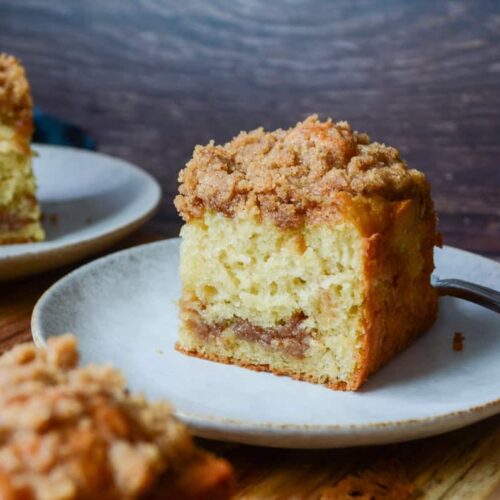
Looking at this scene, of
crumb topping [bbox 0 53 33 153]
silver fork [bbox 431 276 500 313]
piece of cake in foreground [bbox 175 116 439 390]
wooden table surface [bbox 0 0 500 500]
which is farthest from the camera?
wooden table surface [bbox 0 0 500 500]

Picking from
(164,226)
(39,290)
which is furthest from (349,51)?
(39,290)

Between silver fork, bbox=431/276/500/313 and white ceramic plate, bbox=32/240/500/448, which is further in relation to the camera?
silver fork, bbox=431/276/500/313

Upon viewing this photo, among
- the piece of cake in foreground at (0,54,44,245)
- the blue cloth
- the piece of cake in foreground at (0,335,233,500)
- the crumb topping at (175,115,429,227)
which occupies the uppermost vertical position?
the crumb topping at (175,115,429,227)

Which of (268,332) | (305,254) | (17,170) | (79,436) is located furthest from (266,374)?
(17,170)

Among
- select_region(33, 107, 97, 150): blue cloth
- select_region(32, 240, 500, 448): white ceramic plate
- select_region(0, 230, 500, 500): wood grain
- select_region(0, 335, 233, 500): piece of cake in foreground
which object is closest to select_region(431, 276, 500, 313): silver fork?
select_region(32, 240, 500, 448): white ceramic plate

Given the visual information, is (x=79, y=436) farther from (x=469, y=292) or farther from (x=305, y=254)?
(x=469, y=292)

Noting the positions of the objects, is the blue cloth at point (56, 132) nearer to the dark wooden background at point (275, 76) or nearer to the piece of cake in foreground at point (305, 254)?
the dark wooden background at point (275, 76)

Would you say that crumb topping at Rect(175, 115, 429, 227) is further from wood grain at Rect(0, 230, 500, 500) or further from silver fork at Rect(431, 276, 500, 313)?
wood grain at Rect(0, 230, 500, 500)
